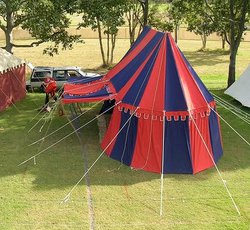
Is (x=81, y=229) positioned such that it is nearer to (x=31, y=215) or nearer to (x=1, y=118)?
(x=31, y=215)

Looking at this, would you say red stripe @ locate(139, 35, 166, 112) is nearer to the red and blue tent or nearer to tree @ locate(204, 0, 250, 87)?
the red and blue tent

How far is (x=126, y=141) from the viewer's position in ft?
35.8

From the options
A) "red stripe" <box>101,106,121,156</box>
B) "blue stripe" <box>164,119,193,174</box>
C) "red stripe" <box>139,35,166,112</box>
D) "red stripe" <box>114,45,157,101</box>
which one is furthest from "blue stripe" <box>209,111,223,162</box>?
"red stripe" <box>101,106,121,156</box>

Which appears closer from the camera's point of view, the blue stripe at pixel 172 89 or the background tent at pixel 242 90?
the blue stripe at pixel 172 89

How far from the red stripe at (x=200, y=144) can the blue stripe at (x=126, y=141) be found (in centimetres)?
147

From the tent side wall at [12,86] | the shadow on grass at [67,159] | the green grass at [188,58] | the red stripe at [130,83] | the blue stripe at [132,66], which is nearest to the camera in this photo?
the shadow on grass at [67,159]

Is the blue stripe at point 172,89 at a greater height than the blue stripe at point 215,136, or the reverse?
the blue stripe at point 172,89

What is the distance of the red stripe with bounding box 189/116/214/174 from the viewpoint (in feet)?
34.2

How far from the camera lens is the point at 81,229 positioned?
313 inches

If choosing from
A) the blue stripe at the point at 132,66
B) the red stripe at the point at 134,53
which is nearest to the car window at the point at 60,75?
the red stripe at the point at 134,53

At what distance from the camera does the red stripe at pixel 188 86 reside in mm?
10664

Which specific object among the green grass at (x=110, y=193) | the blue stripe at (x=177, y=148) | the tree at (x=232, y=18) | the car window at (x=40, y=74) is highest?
the tree at (x=232, y=18)

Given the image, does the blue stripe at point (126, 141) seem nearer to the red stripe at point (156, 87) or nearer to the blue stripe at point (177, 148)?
the red stripe at point (156, 87)

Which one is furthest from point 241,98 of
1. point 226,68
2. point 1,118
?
point 226,68
